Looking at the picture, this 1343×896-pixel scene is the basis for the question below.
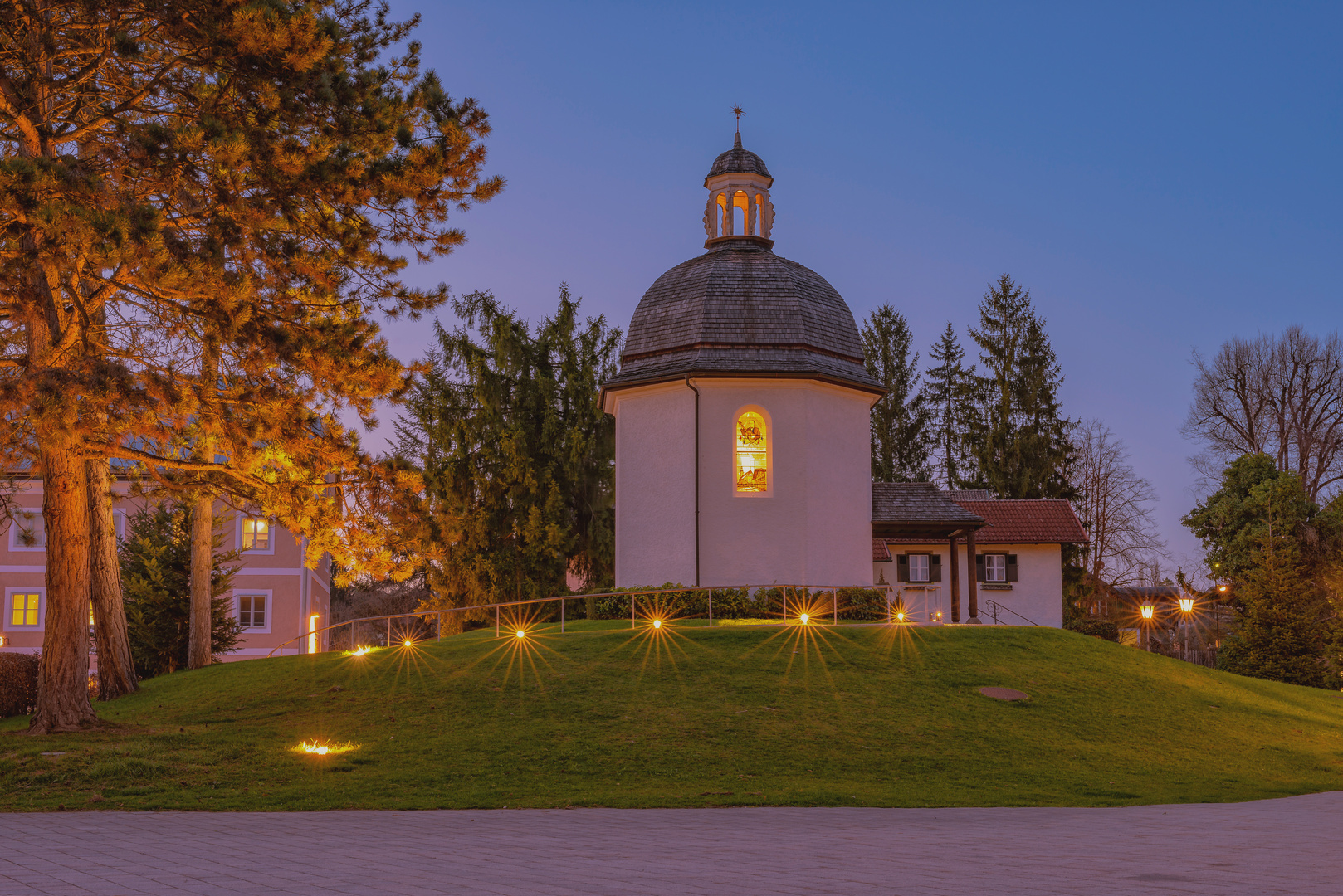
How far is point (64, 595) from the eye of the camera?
48.3 feet

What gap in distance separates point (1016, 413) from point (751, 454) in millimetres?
29441

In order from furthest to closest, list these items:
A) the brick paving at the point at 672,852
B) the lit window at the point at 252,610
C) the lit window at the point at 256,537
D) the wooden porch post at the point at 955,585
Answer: the lit window at the point at 256,537 → the lit window at the point at 252,610 → the wooden porch post at the point at 955,585 → the brick paving at the point at 672,852

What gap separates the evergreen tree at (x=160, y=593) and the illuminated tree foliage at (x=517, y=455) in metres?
9.11

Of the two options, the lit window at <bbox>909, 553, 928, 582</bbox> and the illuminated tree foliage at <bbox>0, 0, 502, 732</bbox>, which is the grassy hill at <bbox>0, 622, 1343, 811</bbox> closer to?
the illuminated tree foliage at <bbox>0, 0, 502, 732</bbox>

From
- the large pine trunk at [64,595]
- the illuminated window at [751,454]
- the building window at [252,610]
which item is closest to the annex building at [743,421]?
the illuminated window at [751,454]

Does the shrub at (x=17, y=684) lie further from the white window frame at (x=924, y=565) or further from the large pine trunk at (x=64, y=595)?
the white window frame at (x=924, y=565)

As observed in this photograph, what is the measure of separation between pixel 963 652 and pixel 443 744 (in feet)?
37.2

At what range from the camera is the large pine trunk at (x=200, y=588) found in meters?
25.1

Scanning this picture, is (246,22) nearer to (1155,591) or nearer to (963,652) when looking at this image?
(963,652)

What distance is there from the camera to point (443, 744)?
584 inches

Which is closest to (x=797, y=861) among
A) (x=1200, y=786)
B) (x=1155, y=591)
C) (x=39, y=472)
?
(x=1200, y=786)

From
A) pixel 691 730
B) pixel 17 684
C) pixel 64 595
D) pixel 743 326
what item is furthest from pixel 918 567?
pixel 64 595

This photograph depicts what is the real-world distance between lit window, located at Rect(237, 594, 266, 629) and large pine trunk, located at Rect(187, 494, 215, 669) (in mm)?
17337

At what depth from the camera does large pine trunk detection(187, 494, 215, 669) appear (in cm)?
2506
